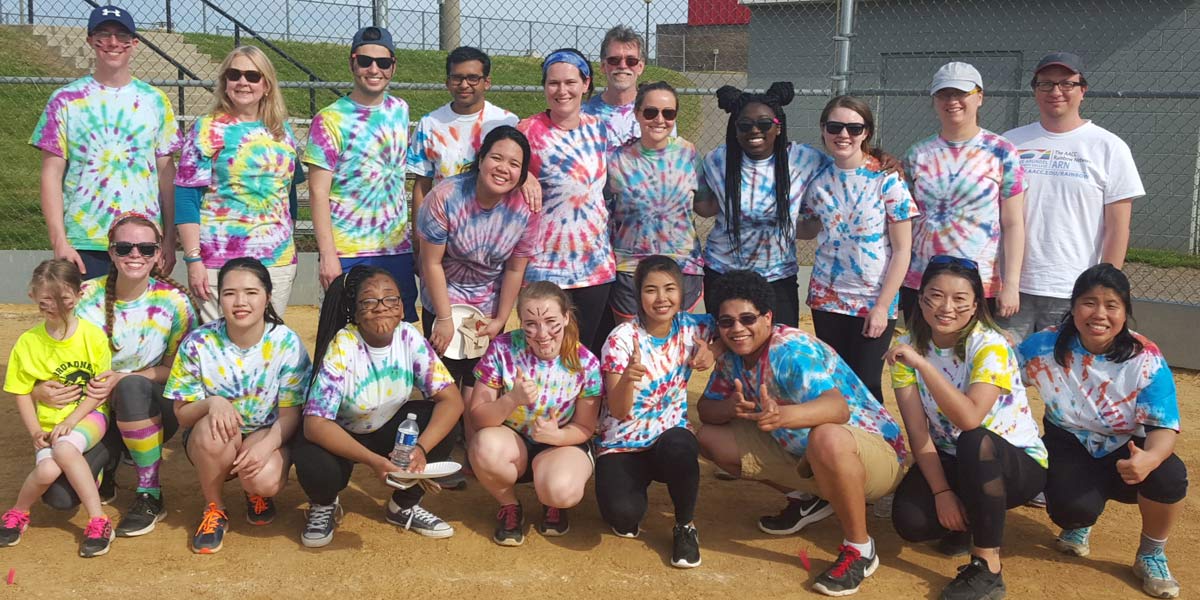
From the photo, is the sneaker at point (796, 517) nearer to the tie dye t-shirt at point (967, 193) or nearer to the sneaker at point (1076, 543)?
the sneaker at point (1076, 543)

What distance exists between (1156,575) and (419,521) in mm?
2824

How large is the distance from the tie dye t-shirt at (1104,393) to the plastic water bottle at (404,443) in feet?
8.04

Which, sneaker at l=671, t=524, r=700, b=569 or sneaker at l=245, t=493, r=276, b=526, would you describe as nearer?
sneaker at l=671, t=524, r=700, b=569

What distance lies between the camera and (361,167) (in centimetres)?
490

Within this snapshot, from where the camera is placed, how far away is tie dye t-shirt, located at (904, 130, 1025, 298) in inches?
183

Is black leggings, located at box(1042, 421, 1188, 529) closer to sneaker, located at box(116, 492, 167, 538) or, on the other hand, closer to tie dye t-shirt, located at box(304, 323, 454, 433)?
tie dye t-shirt, located at box(304, 323, 454, 433)

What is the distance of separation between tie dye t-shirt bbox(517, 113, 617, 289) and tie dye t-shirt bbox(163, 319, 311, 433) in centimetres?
111

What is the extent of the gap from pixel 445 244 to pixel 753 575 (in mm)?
1901

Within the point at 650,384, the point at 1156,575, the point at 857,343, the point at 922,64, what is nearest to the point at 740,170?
the point at 857,343

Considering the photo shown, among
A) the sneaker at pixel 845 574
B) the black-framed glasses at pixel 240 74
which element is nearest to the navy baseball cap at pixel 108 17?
the black-framed glasses at pixel 240 74

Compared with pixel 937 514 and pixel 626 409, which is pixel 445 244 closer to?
pixel 626 409

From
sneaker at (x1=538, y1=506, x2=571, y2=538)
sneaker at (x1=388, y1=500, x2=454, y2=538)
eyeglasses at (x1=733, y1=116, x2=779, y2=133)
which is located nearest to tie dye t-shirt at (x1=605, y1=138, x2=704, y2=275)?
eyeglasses at (x1=733, y1=116, x2=779, y2=133)

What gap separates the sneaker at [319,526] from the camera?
425 cm

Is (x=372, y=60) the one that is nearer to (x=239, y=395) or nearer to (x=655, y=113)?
A: (x=655, y=113)
